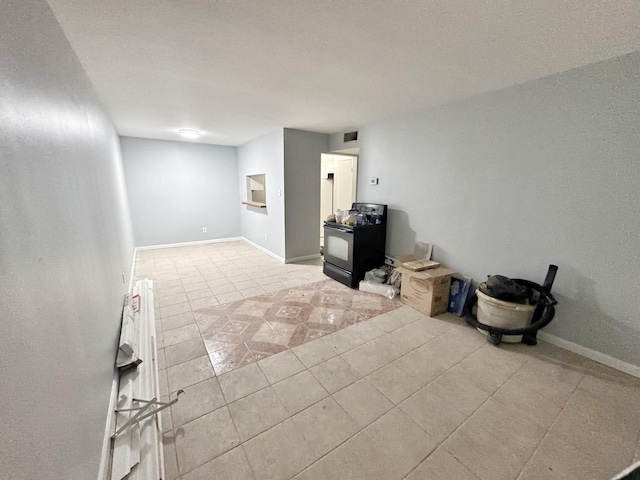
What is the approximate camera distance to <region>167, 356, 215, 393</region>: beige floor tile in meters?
1.81

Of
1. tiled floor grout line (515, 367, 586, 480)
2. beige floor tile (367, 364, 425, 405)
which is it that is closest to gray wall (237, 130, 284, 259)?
beige floor tile (367, 364, 425, 405)

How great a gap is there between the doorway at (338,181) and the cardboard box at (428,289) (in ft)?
8.05

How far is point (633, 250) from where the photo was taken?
6.03 feet

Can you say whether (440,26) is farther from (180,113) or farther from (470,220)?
(180,113)

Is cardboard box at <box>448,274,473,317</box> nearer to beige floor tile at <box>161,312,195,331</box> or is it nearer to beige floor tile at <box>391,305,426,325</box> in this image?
beige floor tile at <box>391,305,426,325</box>

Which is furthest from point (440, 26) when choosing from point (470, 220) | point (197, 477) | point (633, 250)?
point (197, 477)

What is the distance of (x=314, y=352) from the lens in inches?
84.2

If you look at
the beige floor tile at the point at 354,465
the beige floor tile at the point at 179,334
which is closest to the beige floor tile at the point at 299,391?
the beige floor tile at the point at 354,465

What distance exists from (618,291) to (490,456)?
1.69 m

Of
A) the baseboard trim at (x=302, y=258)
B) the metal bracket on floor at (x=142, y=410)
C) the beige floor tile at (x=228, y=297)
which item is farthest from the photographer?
the baseboard trim at (x=302, y=258)

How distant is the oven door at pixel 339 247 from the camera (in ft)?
11.3

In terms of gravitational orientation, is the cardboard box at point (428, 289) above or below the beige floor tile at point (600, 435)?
above

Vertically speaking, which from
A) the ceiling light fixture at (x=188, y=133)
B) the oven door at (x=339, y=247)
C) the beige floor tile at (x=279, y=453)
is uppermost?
the ceiling light fixture at (x=188, y=133)

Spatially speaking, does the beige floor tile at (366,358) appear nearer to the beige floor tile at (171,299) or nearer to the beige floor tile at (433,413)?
the beige floor tile at (433,413)
